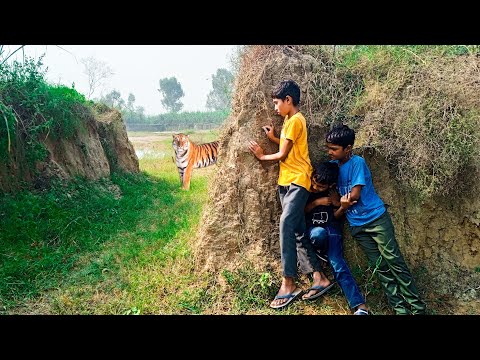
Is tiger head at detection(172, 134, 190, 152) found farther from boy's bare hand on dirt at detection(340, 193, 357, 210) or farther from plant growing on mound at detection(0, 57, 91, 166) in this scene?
boy's bare hand on dirt at detection(340, 193, 357, 210)

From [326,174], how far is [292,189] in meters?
0.41

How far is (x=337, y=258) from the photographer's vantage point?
13.2 feet

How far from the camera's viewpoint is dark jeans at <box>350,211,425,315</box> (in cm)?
379

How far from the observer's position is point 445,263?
4.49 meters

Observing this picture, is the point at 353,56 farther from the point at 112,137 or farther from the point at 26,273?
the point at 112,137

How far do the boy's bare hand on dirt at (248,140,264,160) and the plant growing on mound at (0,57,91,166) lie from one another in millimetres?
4437

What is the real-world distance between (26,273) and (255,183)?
3.46m

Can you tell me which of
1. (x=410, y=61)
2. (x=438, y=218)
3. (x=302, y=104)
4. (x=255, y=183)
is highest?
(x=410, y=61)

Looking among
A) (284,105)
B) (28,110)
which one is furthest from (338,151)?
(28,110)

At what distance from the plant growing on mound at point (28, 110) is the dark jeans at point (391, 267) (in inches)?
237

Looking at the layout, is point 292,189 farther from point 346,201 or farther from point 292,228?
point 346,201

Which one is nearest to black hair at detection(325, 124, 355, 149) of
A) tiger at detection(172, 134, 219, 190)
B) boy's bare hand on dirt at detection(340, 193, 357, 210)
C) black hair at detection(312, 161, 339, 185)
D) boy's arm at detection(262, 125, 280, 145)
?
black hair at detection(312, 161, 339, 185)

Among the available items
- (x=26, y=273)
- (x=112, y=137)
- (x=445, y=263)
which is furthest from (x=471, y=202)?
(x=112, y=137)

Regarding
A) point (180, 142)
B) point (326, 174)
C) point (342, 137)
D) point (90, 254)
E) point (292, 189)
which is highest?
point (342, 137)
